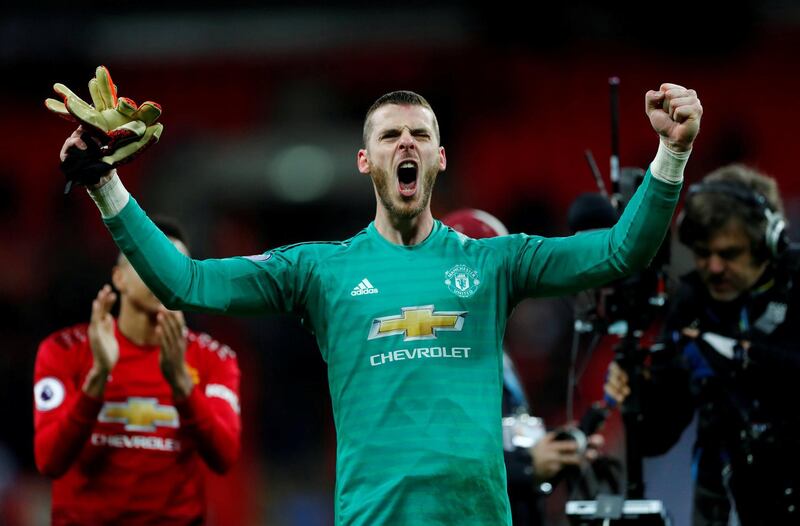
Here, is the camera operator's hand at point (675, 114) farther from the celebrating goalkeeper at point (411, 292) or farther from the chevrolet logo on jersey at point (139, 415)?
the chevrolet logo on jersey at point (139, 415)

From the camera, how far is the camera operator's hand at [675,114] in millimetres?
3096

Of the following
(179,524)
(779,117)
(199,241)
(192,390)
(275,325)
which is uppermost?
(779,117)

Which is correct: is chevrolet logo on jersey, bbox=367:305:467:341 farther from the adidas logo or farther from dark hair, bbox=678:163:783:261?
dark hair, bbox=678:163:783:261

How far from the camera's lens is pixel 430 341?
3316 mm

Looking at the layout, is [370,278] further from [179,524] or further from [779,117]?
[779,117]

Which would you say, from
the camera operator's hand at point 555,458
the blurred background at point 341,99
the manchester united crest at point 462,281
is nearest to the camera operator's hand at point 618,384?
the camera operator's hand at point 555,458

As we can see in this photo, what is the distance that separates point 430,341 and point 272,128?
33.3 feet

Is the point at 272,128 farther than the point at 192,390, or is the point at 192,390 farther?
the point at 272,128

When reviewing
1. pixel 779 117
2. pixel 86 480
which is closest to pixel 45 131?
pixel 779 117

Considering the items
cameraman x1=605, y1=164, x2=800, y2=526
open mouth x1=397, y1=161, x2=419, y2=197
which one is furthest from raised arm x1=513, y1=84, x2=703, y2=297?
cameraman x1=605, y1=164, x2=800, y2=526

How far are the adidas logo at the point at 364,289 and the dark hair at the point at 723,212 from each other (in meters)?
1.88

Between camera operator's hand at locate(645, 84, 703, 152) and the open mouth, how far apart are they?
2.29 ft

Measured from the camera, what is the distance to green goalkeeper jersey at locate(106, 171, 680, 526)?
3205 mm

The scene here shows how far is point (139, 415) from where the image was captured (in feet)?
15.6
